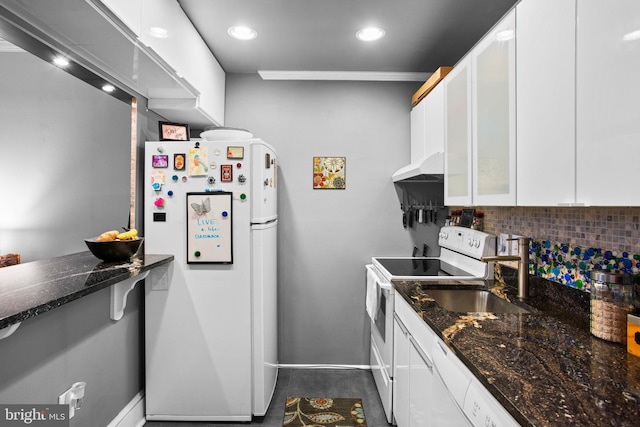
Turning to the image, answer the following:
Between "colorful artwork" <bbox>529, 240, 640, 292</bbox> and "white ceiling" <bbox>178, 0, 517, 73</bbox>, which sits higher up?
"white ceiling" <bbox>178, 0, 517, 73</bbox>

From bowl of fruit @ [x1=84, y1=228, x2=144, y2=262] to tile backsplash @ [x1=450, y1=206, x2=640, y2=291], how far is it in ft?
6.92

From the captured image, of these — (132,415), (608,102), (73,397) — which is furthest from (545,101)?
(132,415)

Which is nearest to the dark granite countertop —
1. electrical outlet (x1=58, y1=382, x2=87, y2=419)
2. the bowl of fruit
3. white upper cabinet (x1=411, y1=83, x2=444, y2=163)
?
the bowl of fruit

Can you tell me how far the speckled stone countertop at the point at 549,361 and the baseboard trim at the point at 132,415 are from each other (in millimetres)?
1828

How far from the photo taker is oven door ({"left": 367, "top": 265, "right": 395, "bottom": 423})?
2.13 m

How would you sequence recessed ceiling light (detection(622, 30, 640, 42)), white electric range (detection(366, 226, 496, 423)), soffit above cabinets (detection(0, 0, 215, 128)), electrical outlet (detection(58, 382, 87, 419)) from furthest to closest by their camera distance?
1. white electric range (detection(366, 226, 496, 423))
2. electrical outlet (detection(58, 382, 87, 419))
3. soffit above cabinets (detection(0, 0, 215, 128))
4. recessed ceiling light (detection(622, 30, 640, 42))

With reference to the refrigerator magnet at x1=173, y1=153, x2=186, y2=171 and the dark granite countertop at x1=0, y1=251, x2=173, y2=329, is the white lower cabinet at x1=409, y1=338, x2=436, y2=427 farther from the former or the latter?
the refrigerator magnet at x1=173, y1=153, x2=186, y2=171

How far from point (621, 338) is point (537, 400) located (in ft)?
1.91

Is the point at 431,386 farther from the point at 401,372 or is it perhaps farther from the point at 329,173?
the point at 329,173

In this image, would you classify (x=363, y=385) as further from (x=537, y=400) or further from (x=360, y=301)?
(x=537, y=400)

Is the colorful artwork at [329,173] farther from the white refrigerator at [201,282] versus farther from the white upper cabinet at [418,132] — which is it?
the white refrigerator at [201,282]

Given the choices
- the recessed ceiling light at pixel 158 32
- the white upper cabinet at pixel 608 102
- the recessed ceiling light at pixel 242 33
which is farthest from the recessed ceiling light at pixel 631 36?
the recessed ceiling light at pixel 242 33

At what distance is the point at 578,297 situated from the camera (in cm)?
140

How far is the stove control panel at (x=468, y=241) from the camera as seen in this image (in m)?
2.10
